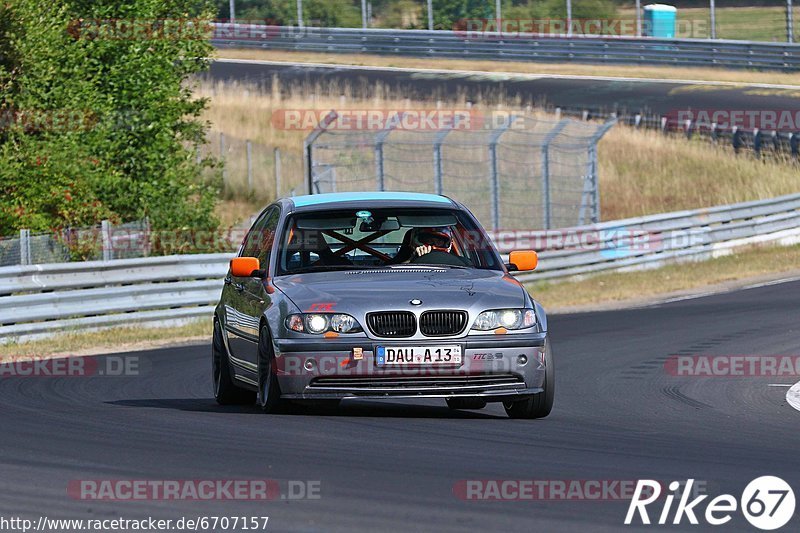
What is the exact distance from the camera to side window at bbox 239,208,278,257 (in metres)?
11.6

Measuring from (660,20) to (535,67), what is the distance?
7.88m

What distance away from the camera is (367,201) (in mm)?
10969

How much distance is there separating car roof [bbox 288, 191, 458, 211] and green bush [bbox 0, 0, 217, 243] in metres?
13.3

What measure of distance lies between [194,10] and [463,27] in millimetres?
28591

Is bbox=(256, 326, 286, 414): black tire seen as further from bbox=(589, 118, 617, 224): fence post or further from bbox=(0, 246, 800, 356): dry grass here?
bbox=(589, 118, 617, 224): fence post

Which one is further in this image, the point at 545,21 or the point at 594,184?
the point at 545,21

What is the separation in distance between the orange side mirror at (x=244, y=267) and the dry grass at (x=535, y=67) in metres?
37.3

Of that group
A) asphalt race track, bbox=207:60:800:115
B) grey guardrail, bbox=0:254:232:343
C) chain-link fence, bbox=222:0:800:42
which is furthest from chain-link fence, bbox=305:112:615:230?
chain-link fence, bbox=222:0:800:42

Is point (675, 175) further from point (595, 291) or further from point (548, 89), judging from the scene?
point (595, 291)

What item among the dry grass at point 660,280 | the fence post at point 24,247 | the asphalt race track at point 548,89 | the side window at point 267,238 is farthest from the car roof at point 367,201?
the asphalt race track at point 548,89

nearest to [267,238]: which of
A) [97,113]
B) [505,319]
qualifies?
[505,319]

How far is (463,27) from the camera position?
55531 mm

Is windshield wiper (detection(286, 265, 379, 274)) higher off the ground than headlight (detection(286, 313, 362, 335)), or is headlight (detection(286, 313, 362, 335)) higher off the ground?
windshield wiper (detection(286, 265, 379, 274))

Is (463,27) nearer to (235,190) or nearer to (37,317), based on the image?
(235,190)
